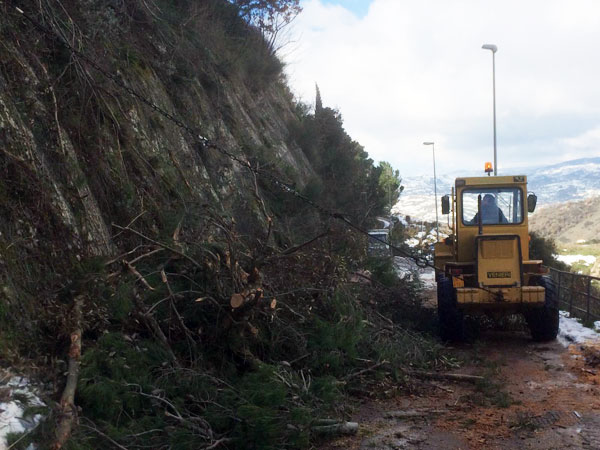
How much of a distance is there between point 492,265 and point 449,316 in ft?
3.80

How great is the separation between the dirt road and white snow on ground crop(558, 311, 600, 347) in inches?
38.6

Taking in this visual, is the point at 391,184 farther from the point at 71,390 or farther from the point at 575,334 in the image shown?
the point at 71,390

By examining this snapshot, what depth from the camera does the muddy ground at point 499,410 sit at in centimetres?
637

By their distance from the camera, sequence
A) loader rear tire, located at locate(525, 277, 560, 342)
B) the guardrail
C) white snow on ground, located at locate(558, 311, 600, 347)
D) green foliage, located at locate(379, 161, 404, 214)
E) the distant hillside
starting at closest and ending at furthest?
loader rear tire, located at locate(525, 277, 560, 342)
white snow on ground, located at locate(558, 311, 600, 347)
the guardrail
green foliage, located at locate(379, 161, 404, 214)
the distant hillside

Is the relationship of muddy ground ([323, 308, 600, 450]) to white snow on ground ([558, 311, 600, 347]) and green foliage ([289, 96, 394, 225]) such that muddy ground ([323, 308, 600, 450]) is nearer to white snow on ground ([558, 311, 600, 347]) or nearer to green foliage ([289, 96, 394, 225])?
white snow on ground ([558, 311, 600, 347])

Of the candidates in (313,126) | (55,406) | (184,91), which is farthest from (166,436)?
(313,126)

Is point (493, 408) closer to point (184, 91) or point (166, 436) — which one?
point (166, 436)

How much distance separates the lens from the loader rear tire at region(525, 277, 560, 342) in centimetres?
1100

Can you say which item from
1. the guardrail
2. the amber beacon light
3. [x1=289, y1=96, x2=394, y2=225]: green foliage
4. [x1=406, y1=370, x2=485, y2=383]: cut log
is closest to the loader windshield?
the amber beacon light

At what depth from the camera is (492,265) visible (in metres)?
11.1

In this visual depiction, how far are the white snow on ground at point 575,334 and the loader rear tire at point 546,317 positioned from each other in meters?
0.37

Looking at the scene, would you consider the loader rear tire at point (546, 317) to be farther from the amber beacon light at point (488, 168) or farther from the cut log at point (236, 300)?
the cut log at point (236, 300)

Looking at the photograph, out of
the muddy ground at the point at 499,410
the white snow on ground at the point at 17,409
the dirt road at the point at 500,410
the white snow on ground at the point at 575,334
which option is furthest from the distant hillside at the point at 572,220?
the white snow on ground at the point at 17,409

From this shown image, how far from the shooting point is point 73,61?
9188mm
